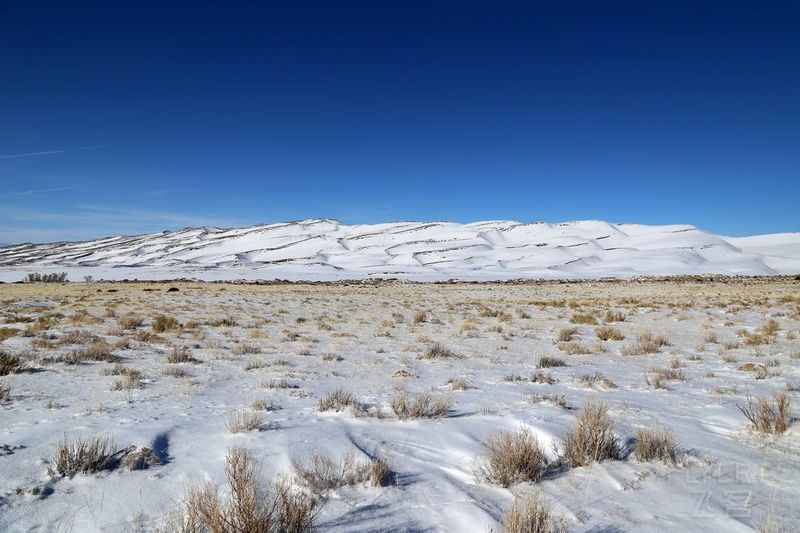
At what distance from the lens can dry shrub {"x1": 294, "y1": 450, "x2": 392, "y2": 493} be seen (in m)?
3.08

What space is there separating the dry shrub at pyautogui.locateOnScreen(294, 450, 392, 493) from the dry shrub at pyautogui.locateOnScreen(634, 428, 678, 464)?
207 cm

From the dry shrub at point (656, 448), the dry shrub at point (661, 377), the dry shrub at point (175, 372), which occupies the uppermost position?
the dry shrub at point (175, 372)

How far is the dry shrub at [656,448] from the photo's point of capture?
11.6 ft

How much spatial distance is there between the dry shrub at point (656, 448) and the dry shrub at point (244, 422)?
11.2ft

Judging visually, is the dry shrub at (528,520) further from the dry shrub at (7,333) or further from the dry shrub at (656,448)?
the dry shrub at (7,333)

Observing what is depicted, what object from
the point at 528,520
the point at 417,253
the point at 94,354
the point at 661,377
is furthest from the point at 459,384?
the point at 417,253

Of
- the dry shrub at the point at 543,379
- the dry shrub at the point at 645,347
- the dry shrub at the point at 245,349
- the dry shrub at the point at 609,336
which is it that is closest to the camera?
the dry shrub at the point at 543,379

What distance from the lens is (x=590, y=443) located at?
11.6 feet

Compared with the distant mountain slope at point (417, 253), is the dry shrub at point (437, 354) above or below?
below

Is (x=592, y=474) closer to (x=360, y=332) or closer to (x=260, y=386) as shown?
(x=260, y=386)

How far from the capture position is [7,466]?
3.21 m

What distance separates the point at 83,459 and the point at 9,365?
4.69m

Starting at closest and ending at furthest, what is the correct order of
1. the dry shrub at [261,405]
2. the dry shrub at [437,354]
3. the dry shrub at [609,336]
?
the dry shrub at [261,405] < the dry shrub at [437,354] < the dry shrub at [609,336]

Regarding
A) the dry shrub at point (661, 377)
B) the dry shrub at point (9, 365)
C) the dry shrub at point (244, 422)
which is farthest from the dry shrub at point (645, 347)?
the dry shrub at point (9, 365)
